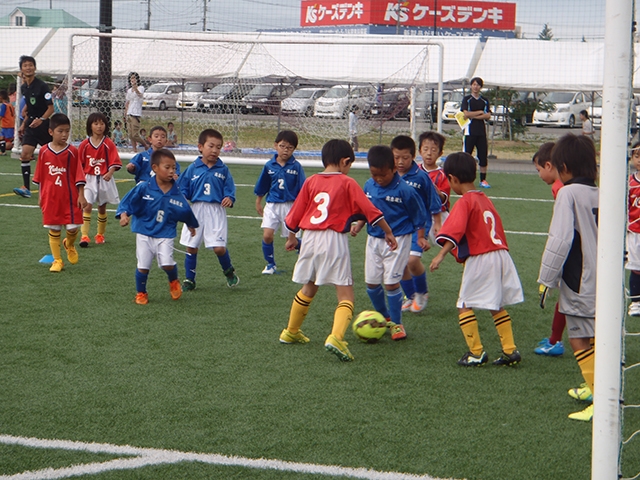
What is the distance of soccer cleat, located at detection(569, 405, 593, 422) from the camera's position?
4324mm

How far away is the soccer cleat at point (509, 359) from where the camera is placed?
5.27 metres

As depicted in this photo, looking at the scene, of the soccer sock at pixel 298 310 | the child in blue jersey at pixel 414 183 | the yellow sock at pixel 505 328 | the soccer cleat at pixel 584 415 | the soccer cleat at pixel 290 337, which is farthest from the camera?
the child in blue jersey at pixel 414 183

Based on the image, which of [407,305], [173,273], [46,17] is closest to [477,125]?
[407,305]

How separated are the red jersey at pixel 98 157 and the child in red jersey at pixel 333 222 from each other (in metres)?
4.37

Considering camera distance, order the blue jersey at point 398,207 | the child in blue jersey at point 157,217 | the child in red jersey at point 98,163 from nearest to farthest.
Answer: the blue jersey at point 398,207 < the child in blue jersey at point 157,217 < the child in red jersey at point 98,163

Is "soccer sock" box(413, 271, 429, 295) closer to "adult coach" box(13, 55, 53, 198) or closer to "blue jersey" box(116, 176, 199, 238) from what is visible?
"blue jersey" box(116, 176, 199, 238)

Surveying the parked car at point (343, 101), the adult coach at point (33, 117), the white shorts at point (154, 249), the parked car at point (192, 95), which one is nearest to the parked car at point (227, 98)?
the parked car at point (192, 95)

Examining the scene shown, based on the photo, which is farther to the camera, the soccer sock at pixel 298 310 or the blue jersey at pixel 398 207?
the blue jersey at pixel 398 207

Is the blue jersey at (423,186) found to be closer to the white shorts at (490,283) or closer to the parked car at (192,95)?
the white shorts at (490,283)

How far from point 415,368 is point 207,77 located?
15.3 m

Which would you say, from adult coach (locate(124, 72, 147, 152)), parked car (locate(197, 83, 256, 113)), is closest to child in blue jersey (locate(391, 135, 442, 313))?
adult coach (locate(124, 72, 147, 152))

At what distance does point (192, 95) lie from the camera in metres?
22.1

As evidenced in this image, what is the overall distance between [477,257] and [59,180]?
4.50m

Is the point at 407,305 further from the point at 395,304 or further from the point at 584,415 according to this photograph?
the point at 584,415
